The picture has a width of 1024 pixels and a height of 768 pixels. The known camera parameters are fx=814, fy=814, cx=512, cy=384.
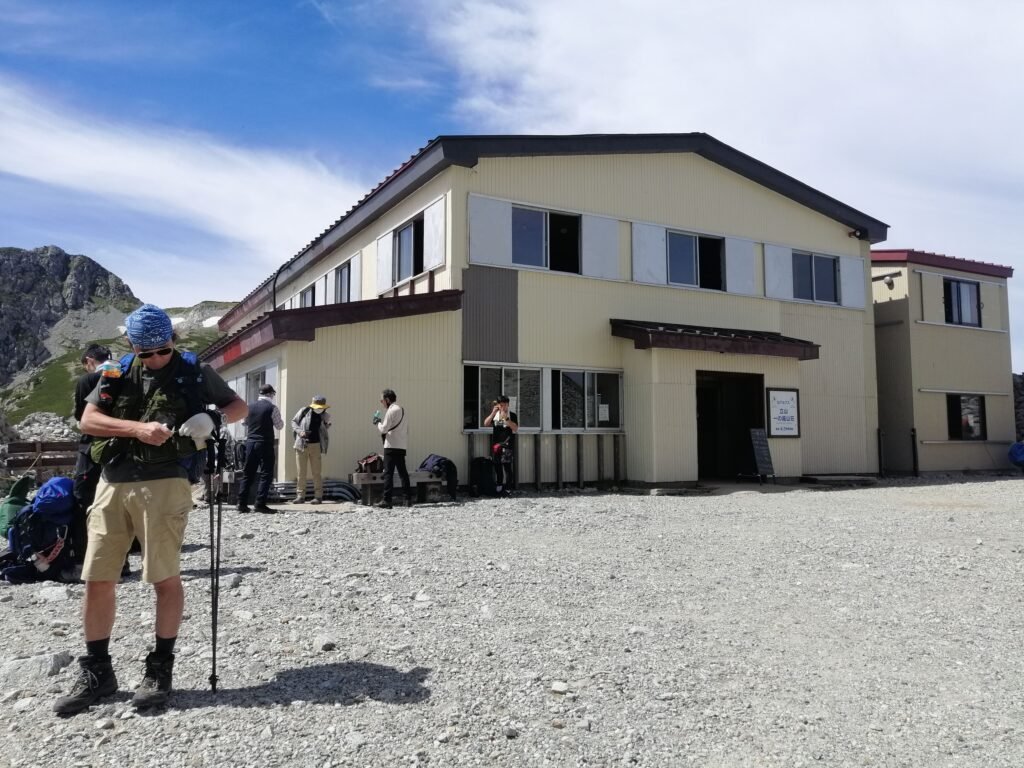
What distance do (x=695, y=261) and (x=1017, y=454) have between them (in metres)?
10.5

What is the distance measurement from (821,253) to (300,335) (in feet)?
41.2

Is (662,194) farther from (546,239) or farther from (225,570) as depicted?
(225,570)

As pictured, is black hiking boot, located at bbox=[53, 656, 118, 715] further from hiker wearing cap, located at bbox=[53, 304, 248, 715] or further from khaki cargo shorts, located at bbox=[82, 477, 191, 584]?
khaki cargo shorts, located at bbox=[82, 477, 191, 584]

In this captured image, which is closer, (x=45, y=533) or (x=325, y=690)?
(x=325, y=690)

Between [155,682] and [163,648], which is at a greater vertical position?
[163,648]

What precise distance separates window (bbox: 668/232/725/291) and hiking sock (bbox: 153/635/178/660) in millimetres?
14213

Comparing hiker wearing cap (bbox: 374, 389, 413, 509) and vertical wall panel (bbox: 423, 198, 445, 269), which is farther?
vertical wall panel (bbox: 423, 198, 445, 269)

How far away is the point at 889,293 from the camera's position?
2094cm

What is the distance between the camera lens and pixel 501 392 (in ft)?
48.9

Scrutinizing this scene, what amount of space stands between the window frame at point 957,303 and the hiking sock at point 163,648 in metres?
21.4

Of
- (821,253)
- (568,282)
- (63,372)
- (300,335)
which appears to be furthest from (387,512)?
(63,372)

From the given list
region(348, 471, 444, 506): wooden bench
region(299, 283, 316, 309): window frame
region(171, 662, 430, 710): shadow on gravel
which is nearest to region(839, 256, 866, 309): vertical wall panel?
region(348, 471, 444, 506): wooden bench

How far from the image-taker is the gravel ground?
3.59 meters

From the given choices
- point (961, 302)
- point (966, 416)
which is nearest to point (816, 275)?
point (961, 302)
